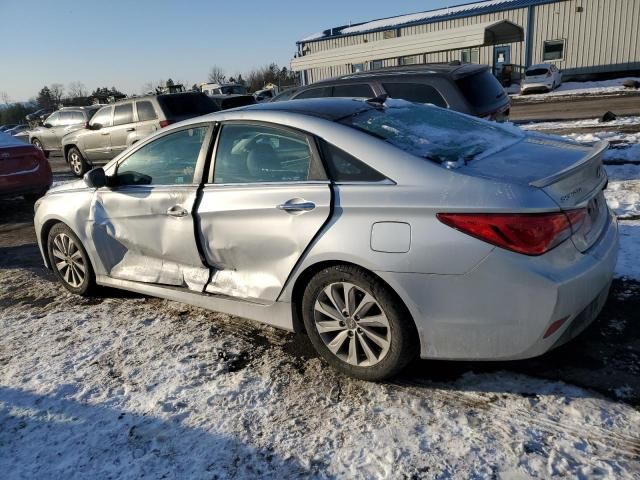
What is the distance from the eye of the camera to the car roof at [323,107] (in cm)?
322

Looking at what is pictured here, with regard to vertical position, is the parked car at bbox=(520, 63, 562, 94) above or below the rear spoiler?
below

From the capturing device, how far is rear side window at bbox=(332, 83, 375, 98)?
Result: 7.58 m

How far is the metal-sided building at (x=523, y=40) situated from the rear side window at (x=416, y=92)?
20012 millimetres

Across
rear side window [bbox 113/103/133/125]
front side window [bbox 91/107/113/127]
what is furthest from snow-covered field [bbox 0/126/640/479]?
front side window [bbox 91/107/113/127]

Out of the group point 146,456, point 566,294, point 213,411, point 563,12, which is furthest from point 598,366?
point 563,12

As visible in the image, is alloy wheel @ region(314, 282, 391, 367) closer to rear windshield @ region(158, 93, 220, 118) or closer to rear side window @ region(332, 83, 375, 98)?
rear side window @ region(332, 83, 375, 98)

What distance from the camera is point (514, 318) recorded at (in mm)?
2416

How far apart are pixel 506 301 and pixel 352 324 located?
0.83m

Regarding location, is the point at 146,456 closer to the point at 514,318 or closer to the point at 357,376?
the point at 357,376

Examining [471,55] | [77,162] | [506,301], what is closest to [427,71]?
[506,301]

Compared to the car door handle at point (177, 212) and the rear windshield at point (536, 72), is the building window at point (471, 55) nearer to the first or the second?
the rear windshield at point (536, 72)

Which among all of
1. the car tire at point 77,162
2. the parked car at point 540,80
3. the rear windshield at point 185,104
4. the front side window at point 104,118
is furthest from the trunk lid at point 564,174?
the parked car at point 540,80

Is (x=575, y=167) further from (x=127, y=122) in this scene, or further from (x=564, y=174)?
(x=127, y=122)

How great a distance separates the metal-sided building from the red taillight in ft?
82.4
